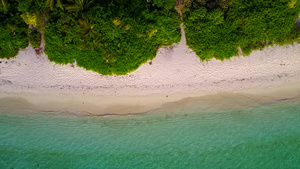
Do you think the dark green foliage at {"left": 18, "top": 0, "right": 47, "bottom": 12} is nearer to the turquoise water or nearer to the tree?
the tree

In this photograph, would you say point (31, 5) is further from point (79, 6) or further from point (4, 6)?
point (79, 6)

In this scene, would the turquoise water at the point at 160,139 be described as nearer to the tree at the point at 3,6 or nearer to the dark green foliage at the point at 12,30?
the dark green foliage at the point at 12,30

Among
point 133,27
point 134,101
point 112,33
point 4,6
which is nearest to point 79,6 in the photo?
point 112,33

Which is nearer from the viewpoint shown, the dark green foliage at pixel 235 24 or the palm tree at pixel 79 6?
the palm tree at pixel 79 6

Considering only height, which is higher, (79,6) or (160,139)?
(79,6)

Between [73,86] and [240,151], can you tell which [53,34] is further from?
[240,151]

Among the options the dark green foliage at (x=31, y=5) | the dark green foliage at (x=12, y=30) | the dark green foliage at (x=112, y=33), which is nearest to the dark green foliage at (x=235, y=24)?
the dark green foliage at (x=112, y=33)

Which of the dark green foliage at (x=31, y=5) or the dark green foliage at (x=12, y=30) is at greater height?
the dark green foliage at (x=31, y=5)
